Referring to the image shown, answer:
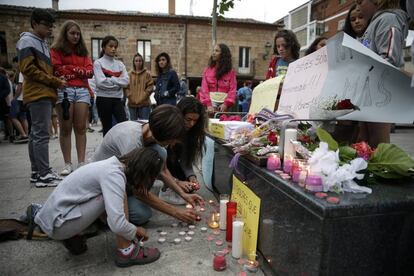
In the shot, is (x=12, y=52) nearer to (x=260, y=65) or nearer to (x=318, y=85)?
(x=260, y=65)

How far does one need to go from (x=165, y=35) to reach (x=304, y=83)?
18985 millimetres

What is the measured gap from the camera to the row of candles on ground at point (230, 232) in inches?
65.4

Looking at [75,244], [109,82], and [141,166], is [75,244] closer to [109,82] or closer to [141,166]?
[141,166]

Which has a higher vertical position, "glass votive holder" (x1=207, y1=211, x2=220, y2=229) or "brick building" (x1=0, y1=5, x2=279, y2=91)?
"brick building" (x1=0, y1=5, x2=279, y2=91)

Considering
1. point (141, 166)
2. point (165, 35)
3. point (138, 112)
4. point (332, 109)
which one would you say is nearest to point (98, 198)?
point (141, 166)

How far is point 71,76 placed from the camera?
328cm

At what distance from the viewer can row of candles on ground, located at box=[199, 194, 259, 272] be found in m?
1.66

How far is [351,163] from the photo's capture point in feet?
4.09

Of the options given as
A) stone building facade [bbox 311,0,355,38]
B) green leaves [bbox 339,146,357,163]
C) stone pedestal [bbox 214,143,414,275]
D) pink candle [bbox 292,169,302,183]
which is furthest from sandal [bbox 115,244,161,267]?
stone building facade [bbox 311,0,355,38]

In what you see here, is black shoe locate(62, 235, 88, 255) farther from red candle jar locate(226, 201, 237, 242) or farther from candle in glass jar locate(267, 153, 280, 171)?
candle in glass jar locate(267, 153, 280, 171)

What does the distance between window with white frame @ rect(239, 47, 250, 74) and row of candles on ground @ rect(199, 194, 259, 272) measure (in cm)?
2008

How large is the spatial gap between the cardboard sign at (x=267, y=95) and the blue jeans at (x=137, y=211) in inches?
51.8

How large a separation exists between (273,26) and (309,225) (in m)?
22.1

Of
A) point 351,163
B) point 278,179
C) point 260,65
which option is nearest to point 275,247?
point 278,179
